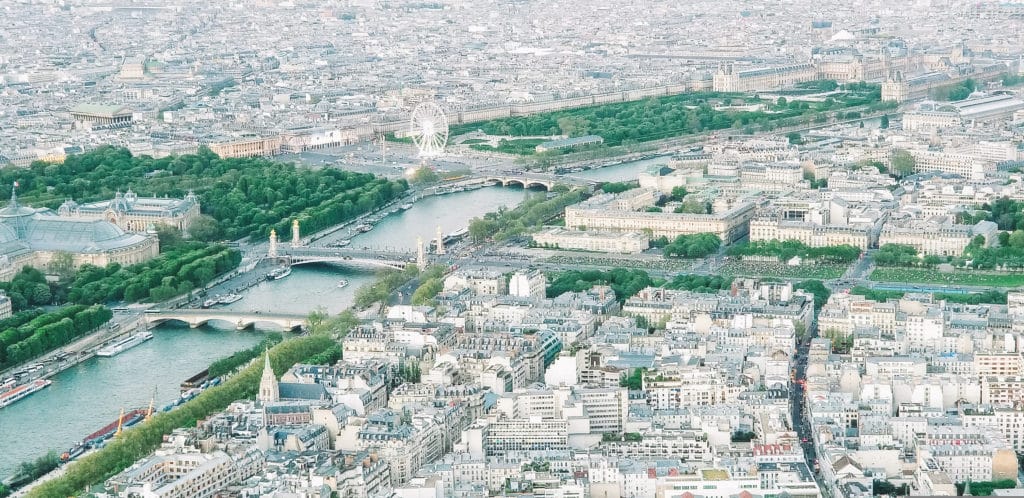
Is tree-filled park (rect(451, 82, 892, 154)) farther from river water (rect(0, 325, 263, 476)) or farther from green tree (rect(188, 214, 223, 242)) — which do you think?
river water (rect(0, 325, 263, 476))

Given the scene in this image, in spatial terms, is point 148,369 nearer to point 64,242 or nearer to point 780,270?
point 64,242

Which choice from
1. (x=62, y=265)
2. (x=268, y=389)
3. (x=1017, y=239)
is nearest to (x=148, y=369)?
(x=268, y=389)

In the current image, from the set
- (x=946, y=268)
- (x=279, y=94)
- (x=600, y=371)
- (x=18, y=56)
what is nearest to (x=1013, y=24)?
(x=279, y=94)

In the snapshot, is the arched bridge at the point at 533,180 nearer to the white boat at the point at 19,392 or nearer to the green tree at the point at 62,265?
the green tree at the point at 62,265

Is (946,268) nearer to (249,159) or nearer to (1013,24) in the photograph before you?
(249,159)

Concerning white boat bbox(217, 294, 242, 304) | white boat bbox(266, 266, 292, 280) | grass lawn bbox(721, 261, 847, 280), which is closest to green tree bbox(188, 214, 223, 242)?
white boat bbox(266, 266, 292, 280)
